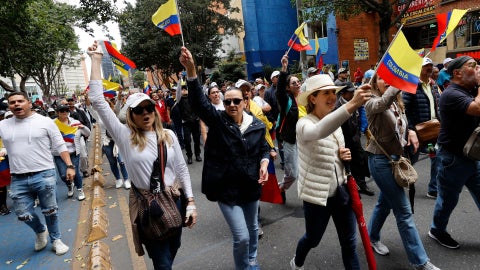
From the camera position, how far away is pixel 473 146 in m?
2.95

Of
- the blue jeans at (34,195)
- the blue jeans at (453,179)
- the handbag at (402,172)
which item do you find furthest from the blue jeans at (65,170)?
the blue jeans at (453,179)

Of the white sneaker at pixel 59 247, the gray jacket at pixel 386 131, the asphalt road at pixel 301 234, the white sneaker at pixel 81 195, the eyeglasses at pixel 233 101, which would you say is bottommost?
the asphalt road at pixel 301 234

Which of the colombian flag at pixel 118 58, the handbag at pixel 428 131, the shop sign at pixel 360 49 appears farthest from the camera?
the shop sign at pixel 360 49

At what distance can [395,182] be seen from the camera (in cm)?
297

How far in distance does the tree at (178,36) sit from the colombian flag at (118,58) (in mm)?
22293

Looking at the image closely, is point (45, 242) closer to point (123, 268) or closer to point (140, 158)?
point (123, 268)

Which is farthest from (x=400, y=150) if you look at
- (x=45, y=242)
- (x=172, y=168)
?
(x=45, y=242)

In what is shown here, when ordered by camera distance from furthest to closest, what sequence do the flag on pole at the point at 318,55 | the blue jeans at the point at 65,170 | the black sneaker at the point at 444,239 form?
1. the flag on pole at the point at 318,55
2. the blue jeans at the point at 65,170
3. the black sneaker at the point at 444,239

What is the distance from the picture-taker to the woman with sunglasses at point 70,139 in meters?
6.35

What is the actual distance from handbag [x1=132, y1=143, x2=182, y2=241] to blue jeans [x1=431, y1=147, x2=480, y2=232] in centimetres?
260

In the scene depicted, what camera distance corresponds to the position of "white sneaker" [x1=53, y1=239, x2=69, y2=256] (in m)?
4.18

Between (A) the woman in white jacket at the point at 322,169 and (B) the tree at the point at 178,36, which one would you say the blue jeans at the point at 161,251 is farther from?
(B) the tree at the point at 178,36


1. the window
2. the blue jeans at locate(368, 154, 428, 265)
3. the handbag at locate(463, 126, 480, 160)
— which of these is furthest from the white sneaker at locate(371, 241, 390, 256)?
the window

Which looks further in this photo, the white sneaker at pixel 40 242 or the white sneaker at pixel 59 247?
the white sneaker at pixel 40 242
